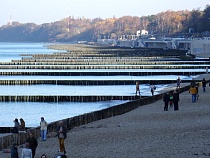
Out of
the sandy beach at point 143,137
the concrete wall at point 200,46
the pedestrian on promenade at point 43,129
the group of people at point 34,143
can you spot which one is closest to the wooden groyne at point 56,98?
the sandy beach at point 143,137

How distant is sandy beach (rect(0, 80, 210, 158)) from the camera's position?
1869 cm

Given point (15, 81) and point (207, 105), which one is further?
point (15, 81)

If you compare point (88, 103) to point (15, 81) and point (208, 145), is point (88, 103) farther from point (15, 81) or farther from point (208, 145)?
point (208, 145)

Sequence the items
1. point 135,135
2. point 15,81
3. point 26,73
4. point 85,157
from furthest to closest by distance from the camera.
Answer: point 26,73 < point 15,81 < point 135,135 < point 85,157

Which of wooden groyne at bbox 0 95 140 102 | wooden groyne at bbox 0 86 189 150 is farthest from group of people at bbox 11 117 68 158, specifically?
wooden groyne at bbox 0 95 140 102

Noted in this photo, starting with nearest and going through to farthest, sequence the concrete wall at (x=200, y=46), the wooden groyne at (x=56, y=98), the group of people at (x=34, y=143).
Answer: the group of people at (x=34, y=143) < the wooden groyne at (x=56, y=98) < the concrete wall at (x=200, y=46)

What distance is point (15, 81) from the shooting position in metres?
57.3

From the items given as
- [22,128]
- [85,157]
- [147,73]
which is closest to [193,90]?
[22,128]

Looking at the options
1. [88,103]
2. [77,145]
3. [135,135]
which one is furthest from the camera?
[88,103]

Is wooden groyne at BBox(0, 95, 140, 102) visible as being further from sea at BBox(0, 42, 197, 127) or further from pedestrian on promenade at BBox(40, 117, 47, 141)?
pedestrian on promenade at BBox(40, 117, 47, 141)

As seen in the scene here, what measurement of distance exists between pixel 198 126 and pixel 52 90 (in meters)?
29.3

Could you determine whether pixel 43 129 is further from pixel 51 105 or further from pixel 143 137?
pixel 51 105

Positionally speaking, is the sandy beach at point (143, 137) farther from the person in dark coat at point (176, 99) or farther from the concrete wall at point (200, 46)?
the concrete wall at point (200, 46)

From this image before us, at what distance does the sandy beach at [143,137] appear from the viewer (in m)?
18.7
